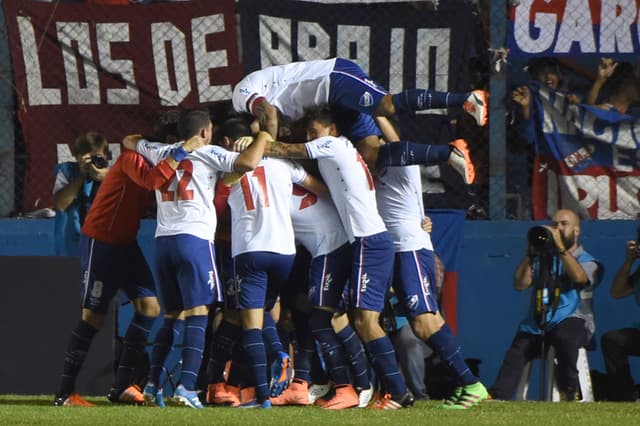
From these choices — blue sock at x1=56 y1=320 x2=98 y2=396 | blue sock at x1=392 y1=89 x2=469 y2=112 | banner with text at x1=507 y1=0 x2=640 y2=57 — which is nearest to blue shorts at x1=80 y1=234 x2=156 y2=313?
blue sock at x1=56 y1=320 x2=98 y2=396

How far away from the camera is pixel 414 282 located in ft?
31.0

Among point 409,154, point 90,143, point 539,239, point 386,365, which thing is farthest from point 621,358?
point 90,143

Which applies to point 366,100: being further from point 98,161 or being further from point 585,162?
point 585,162

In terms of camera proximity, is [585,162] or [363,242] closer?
[363,242]

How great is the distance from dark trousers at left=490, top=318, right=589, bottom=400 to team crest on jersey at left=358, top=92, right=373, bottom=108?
223 centimetres

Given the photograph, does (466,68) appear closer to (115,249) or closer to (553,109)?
(553,109)

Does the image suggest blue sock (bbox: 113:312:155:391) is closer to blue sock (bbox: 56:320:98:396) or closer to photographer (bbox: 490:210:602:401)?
blue sock (bbox: 56:320:98:396)

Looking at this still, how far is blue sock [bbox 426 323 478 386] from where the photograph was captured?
9133mm

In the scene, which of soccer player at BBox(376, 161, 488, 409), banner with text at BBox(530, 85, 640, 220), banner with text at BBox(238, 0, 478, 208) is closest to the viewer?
soccer player at BBox(376, 161, 488, 409)

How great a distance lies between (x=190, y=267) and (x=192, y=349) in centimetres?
52

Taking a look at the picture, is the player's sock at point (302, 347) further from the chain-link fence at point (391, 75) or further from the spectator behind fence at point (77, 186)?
the chain-link fence at point (391, 75)

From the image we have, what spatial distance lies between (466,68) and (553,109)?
2.67 feet

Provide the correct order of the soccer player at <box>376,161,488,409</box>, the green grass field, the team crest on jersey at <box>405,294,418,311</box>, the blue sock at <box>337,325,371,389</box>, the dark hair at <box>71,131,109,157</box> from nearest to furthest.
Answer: the green grass field → the soccer player at <box>376,161,488,409</box> → the team crest on jersey at <box>405,294,418,311</box> → the blue sock at <box>337,325,371,389</box> → the dark hair at <box>71,131,109,157</box>

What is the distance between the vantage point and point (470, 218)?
12.2m
